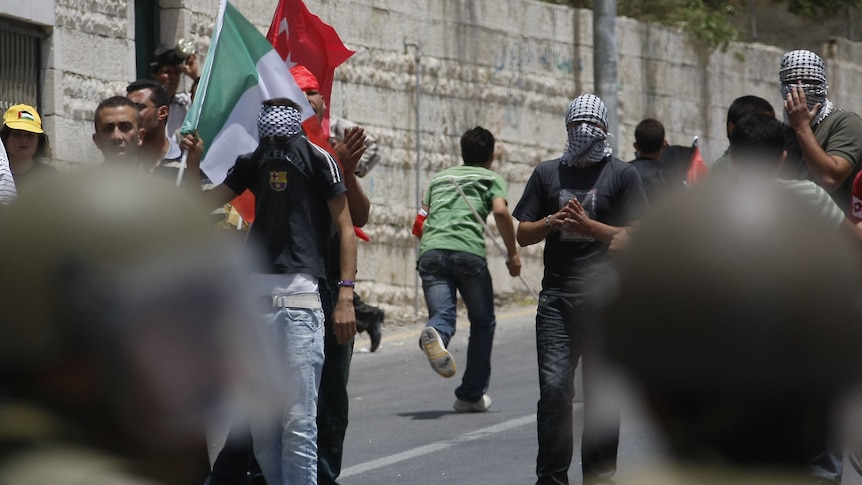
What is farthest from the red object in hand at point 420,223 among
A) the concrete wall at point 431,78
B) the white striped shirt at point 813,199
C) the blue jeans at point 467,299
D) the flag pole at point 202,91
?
the white striped shirt at point 813,199

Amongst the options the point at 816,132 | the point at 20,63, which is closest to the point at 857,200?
the point at 816,132

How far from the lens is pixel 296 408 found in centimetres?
547

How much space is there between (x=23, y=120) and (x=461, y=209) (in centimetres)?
328

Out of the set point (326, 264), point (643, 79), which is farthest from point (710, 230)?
point (643, 79)

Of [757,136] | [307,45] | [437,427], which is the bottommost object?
[437,427]

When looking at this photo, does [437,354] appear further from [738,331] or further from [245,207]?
[738,331]

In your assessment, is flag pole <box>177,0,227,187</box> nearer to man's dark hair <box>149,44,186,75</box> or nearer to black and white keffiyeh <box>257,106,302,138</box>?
black and white keffiyeh <box>257,106,302,138</box>

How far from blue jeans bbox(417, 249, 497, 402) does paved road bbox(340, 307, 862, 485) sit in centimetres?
23

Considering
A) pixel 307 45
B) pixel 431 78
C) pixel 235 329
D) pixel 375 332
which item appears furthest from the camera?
pixel 431 78

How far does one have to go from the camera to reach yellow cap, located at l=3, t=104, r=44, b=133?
6824mm

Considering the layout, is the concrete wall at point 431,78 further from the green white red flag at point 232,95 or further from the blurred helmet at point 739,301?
the blurred helmet at point 739,301

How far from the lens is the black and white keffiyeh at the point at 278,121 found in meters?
5.77

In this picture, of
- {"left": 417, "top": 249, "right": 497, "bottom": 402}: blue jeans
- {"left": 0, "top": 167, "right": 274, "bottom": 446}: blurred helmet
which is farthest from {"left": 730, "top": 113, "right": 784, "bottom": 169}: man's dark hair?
{"left": 417, "top": 249, "right": 497, "bottom": 402}: blue jeans

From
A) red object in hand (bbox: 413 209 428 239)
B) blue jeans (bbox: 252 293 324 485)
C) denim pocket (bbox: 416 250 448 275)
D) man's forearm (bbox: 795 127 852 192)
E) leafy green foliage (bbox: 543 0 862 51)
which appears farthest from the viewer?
leafy green foliage (bbox: 543 0 862 51)
